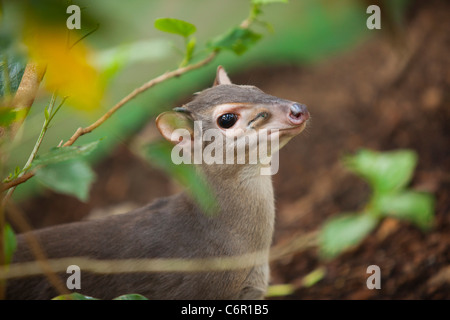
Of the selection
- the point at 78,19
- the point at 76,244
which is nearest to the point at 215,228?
the point at 76,244

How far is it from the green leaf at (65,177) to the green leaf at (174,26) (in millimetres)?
700

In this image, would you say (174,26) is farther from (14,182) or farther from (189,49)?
(14,182)

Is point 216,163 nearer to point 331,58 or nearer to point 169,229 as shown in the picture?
point 169,229

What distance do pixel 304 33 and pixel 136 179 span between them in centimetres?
224

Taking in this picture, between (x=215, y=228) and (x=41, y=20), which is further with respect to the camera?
(x=215, y=228)

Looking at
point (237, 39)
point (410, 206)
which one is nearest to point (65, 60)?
point (237, 39)

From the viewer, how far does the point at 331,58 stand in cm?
517

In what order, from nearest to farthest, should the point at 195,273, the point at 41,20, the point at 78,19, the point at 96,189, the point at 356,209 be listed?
1. the point at 41,20
2. the point at 78,19
3. the point at 195,273
4. the point at 356,209
5. the point at 96,189

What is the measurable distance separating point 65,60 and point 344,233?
8.36ft

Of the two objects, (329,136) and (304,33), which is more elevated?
(304,33)

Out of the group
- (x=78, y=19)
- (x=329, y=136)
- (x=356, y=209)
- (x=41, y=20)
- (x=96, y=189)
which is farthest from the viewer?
(x=96, y=189)

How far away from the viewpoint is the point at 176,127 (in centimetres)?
229

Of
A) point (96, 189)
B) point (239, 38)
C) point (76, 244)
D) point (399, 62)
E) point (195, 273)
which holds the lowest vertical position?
point (195, 273)

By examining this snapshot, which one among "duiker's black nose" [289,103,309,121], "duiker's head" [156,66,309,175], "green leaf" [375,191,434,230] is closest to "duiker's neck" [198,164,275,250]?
"duiker's head" [156,66,309,175]
